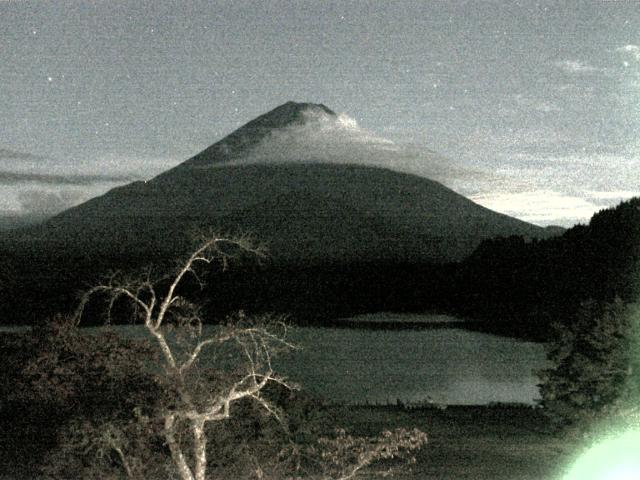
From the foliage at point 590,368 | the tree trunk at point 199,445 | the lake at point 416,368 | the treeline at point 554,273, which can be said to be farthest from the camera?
the treeline at point 554,273

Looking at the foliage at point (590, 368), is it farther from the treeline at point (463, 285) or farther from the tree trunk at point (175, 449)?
the treeline at point (463, 285)

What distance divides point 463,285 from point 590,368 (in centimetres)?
10249

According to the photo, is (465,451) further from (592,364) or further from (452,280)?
(452,280)

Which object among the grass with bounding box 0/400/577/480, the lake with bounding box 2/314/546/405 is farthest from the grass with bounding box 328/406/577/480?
the lake with bounding box 2/314/546/405

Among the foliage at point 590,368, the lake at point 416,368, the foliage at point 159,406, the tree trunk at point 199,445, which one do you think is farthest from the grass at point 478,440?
the tree trunk at point 199,445

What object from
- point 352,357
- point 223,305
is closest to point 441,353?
point 352,357

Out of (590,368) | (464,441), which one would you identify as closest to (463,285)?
(464,441)

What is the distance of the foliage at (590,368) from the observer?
2233 centimetres

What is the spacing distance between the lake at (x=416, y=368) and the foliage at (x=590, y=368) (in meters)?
0.84

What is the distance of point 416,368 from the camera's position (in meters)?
50.3

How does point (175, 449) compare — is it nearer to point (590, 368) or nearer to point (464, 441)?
point (464, 441)

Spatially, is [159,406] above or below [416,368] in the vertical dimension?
above

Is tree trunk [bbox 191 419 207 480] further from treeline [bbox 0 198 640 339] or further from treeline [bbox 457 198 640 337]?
treeline [bbox 457 198 640 337]

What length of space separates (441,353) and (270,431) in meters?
45.3
